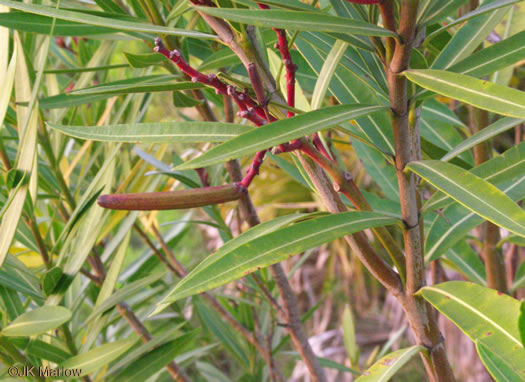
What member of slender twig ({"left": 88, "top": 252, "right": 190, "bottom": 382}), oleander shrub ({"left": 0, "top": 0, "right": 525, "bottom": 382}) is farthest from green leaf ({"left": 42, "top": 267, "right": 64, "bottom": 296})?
slender twig ({"left": 88, "top": 252, "right": 190, "bottom": 382})

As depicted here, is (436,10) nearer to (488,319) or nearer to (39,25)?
(488,319)

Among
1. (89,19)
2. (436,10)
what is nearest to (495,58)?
(436,10)

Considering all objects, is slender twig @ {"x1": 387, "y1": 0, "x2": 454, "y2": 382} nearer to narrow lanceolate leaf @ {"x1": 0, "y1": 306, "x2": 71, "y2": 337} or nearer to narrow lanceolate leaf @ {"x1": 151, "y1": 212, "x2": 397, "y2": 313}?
narrow lanceolate leaf @ {"x1": 151, "y1": 212, "x2": 397, "y2": 313}

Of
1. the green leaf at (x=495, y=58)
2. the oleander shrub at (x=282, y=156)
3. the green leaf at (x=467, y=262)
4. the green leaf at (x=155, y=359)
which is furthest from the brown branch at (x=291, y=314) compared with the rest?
the green leaf at (x=495, y=58)

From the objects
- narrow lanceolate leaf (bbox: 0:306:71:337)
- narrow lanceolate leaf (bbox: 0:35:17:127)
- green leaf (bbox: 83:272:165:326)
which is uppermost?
narrow lanceolate leaf (bbox: 0:35:17:127)

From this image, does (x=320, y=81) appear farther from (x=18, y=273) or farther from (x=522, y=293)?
(x=522, y=293)

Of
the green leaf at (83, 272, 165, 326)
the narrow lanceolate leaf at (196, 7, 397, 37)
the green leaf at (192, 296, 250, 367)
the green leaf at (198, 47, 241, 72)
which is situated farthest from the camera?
the green leaf at (192, 296, 250, 367)

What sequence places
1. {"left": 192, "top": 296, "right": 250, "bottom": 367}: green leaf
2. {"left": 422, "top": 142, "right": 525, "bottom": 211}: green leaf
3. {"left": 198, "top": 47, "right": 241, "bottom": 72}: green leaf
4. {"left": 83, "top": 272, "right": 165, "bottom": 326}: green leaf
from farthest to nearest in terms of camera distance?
{"left": 192, "top": 296, "right": 250, "bottom": 367}: green leaf → {"left": 83, "top": 272, "right": 165, "bottom": 326}: green leaf → {"left": 198, "top": 47, "right": 241, "bottom": 72}: green leaf → {"left": 422, "top": 142, "right": 525, "bottom": 211}: green leaf
